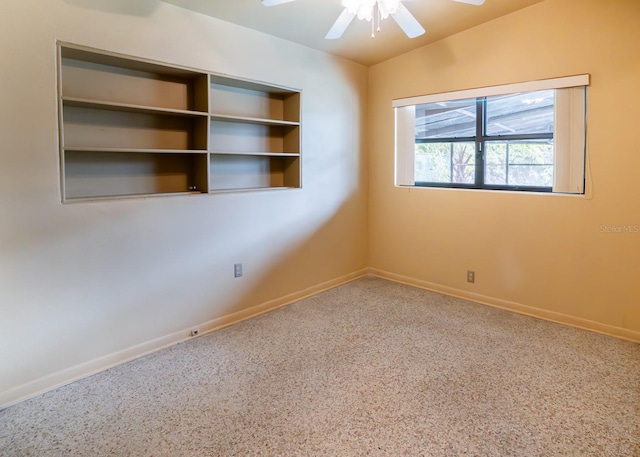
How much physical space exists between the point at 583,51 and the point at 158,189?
350cm

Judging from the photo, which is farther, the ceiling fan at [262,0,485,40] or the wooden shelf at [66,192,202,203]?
the wooden shelf at [66,192,202,203]

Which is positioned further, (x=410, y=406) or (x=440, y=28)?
(x=440, y=28)

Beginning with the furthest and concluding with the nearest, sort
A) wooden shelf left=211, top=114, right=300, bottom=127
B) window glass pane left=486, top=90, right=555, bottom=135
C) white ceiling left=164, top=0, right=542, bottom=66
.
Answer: window glass pane left=486, top=90, right=555, bottom=135
wooden shelf left=211, top=114, right=300, bottom=127
white ceiling left=164, top=0, right=542, bottom=66

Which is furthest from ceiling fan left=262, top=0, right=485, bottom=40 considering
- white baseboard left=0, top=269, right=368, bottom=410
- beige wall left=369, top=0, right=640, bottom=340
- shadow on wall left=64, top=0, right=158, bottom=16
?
white baseboard left=0, top=269, right=368, bottom=410

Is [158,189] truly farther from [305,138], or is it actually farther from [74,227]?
[305,138]

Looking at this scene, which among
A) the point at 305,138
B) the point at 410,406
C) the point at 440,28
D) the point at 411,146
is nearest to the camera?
the point at 410,406

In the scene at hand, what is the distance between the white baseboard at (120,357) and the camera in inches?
88.9

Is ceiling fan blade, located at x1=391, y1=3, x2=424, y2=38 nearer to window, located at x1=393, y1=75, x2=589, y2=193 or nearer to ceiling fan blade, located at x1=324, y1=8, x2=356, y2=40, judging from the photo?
ceiling fan blade, located at x1=324, y1=8, x2=356, y2=40

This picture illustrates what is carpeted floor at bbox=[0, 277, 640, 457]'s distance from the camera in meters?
1.87

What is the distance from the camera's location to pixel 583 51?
3.05m

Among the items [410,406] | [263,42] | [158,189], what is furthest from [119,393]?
[263,42]

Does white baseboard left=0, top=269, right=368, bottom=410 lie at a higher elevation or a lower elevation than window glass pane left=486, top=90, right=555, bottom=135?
lower

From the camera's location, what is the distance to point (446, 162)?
13.5 feet

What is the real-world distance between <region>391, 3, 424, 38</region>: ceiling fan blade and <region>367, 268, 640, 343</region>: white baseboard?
2.50 meters
